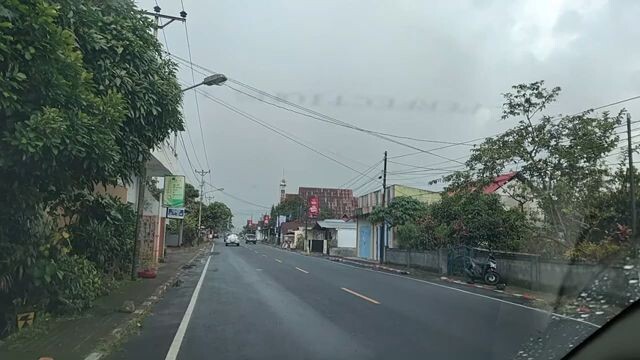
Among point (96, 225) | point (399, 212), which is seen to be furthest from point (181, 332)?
point (399, 212)

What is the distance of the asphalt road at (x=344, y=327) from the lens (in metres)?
7.96

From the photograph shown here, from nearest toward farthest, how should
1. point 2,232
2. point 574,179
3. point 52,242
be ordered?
point 2,232 → point 52,242 → point 574,179

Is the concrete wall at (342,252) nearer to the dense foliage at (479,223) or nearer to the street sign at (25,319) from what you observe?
the dense foliage at (479,223)

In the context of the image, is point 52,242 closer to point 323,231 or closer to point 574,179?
point 574,179

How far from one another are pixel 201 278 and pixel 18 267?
1323 centimetres

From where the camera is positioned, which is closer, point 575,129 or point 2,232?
point 2,232

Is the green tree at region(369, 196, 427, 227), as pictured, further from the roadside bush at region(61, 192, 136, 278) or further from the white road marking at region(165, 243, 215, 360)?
the roadside bush at region(61, 192, 136, 278)

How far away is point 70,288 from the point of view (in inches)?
425

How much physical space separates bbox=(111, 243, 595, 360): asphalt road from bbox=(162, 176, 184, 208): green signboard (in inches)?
477

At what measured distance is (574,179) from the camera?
61.8 ft

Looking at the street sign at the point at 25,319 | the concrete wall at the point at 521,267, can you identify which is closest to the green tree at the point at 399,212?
the concrete wall at the point at 521,267

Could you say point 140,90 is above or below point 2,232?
above

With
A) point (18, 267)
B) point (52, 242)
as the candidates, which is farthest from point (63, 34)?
point (52, 242)

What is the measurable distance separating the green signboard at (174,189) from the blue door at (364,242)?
23.8 m
